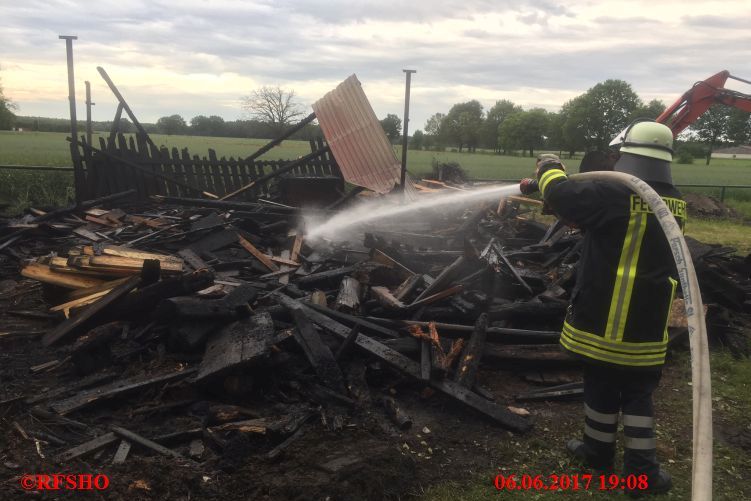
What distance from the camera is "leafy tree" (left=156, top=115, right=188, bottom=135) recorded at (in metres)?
67.0

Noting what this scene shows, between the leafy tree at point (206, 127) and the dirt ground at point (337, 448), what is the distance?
224 ft

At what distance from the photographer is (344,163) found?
11.8 meters

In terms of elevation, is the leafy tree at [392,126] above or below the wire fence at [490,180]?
above

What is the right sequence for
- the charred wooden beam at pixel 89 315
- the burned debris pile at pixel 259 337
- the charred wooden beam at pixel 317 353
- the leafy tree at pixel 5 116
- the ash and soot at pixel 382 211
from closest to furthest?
the burned debris pile at pixel 259 337
the charred wooden beam at pixel 317 353
the charred wooden beam at pixel 89 315
the ash and soot at pixel 382 211
the leafy tree at pixel 5 116

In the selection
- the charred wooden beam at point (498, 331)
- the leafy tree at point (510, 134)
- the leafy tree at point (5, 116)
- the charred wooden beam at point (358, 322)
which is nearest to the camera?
the charred wooden beam at point (358, 322)

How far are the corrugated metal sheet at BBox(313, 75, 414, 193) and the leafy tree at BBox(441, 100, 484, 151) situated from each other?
88.9m

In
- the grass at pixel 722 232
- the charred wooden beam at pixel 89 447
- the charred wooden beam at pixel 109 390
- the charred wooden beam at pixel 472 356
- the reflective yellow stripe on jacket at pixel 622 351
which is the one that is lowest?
the charred wooden beam at pixel 89 447

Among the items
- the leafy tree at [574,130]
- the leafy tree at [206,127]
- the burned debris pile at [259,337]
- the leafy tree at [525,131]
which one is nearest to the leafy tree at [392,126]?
the burned debris pile at [259,337]

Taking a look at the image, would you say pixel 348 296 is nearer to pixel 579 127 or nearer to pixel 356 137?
pixel 356 137

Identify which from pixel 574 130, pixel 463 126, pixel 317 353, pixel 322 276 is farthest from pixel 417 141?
pixel 317 353

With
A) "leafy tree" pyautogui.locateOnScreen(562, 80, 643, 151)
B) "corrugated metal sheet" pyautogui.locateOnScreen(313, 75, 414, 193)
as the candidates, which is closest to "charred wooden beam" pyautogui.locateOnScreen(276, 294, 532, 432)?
"corrugated metal sheet" pyautogui.locateOnScreen(313, 75, 414, 193)

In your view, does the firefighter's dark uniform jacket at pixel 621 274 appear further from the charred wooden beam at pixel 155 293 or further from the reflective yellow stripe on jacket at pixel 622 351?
the charred wooden beam at pixel 155 293

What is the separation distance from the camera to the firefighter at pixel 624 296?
10.9 feet

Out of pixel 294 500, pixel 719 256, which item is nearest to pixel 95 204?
pixel 294 500
